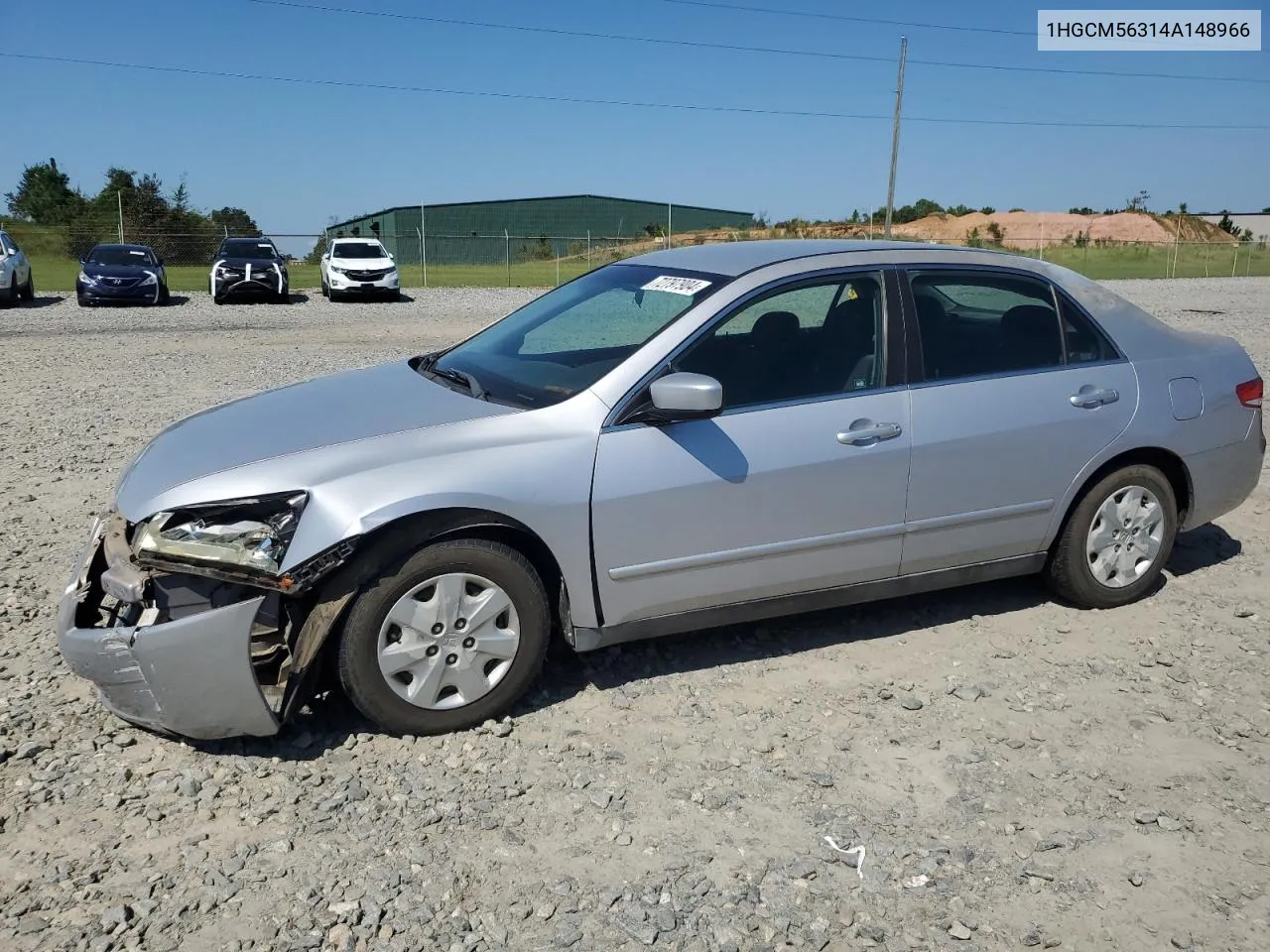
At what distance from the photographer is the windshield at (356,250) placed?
25422 millimetres

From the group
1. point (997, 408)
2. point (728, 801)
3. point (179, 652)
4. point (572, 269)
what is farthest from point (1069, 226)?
point (179, 652)

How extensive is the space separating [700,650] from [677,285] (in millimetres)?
1550

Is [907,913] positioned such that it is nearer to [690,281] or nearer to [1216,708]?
[1216,708]

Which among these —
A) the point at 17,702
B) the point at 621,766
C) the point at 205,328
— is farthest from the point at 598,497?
the point at 205,328

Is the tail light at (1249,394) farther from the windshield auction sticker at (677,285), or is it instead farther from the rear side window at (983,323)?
the windshield auction sticker at (677,285)

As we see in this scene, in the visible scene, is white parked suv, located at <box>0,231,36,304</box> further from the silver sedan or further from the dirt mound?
the dirt mound

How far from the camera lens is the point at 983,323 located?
472cm

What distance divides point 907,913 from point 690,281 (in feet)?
8.27

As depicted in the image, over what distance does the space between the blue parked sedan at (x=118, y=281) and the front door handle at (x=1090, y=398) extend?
844 inches

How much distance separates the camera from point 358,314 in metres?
21.7

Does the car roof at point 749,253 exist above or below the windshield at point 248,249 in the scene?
below

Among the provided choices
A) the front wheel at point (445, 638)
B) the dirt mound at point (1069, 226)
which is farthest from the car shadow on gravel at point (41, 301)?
the dirt mound at point (1069, 226)

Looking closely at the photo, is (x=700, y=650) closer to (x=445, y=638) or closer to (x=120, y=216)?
(x=445, y=638)

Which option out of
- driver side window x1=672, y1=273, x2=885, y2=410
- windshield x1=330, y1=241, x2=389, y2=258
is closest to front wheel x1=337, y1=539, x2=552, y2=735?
driver side window x1=672, y1=273, x2=885, y2=410
